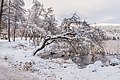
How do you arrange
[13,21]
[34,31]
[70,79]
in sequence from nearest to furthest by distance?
1. [70,79]
2. [34,31]
3. [13,21]

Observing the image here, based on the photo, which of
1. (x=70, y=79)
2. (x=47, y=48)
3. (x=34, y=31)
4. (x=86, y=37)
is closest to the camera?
(x=70, y=79)

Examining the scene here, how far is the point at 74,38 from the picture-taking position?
80.4 ft

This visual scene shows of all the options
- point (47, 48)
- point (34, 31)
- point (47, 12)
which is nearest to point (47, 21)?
point (47, 12)

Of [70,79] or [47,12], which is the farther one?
[47,12]

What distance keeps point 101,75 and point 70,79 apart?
2212 mm

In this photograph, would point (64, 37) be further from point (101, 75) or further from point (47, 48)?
point (101, 75)

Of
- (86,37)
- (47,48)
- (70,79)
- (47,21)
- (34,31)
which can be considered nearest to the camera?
(70,79)

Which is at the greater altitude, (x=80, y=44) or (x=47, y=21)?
(x=47, y=21)

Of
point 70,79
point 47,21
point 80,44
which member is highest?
point 47,21

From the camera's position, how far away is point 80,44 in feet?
82.1

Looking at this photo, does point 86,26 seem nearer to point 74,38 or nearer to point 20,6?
point 74,38

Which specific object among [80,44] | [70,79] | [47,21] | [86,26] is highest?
[47,21]

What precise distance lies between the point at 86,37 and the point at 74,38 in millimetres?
1195

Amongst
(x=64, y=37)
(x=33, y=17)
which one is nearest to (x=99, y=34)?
(x=64, y=37)
